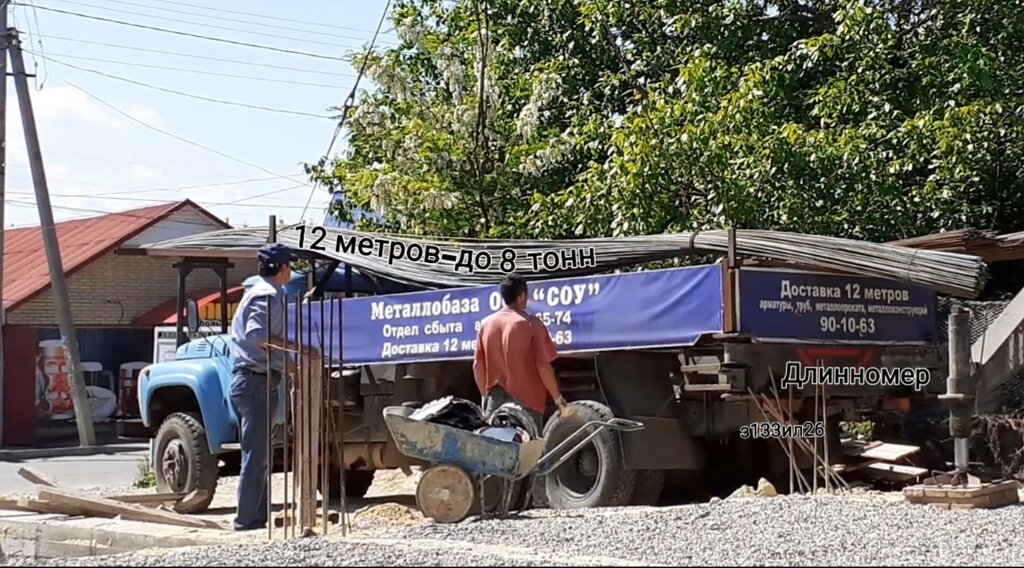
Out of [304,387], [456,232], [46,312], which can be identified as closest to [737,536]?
[304,387]

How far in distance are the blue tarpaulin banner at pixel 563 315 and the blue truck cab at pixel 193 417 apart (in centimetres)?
101

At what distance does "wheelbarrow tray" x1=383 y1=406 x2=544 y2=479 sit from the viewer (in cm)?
884

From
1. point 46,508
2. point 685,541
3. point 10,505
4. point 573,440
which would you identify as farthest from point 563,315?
point 10,505

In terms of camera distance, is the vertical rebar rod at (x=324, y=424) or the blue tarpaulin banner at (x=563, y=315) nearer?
the vertical rebar rod at (x=324, y=424)

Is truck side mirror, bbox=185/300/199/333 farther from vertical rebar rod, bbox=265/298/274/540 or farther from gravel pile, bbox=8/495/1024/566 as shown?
gravel pile, bbox=8/495/1024/566

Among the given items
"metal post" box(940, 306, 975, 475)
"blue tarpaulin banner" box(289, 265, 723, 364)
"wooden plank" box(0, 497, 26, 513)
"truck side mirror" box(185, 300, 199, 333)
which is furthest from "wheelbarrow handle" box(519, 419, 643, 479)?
"truck side mirror" box(185, 300, 199, 333)

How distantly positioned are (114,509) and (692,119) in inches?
345

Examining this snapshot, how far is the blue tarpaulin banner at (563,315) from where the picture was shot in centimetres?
1038

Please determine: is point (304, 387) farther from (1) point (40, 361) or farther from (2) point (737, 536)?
(1) point (40, 361)

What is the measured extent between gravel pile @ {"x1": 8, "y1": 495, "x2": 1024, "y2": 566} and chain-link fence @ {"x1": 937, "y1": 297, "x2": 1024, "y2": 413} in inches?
122

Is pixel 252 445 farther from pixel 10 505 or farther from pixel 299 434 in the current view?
pixel 10 505

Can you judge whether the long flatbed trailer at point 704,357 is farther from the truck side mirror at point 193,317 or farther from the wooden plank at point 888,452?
the truck side mirror at point 193,317
